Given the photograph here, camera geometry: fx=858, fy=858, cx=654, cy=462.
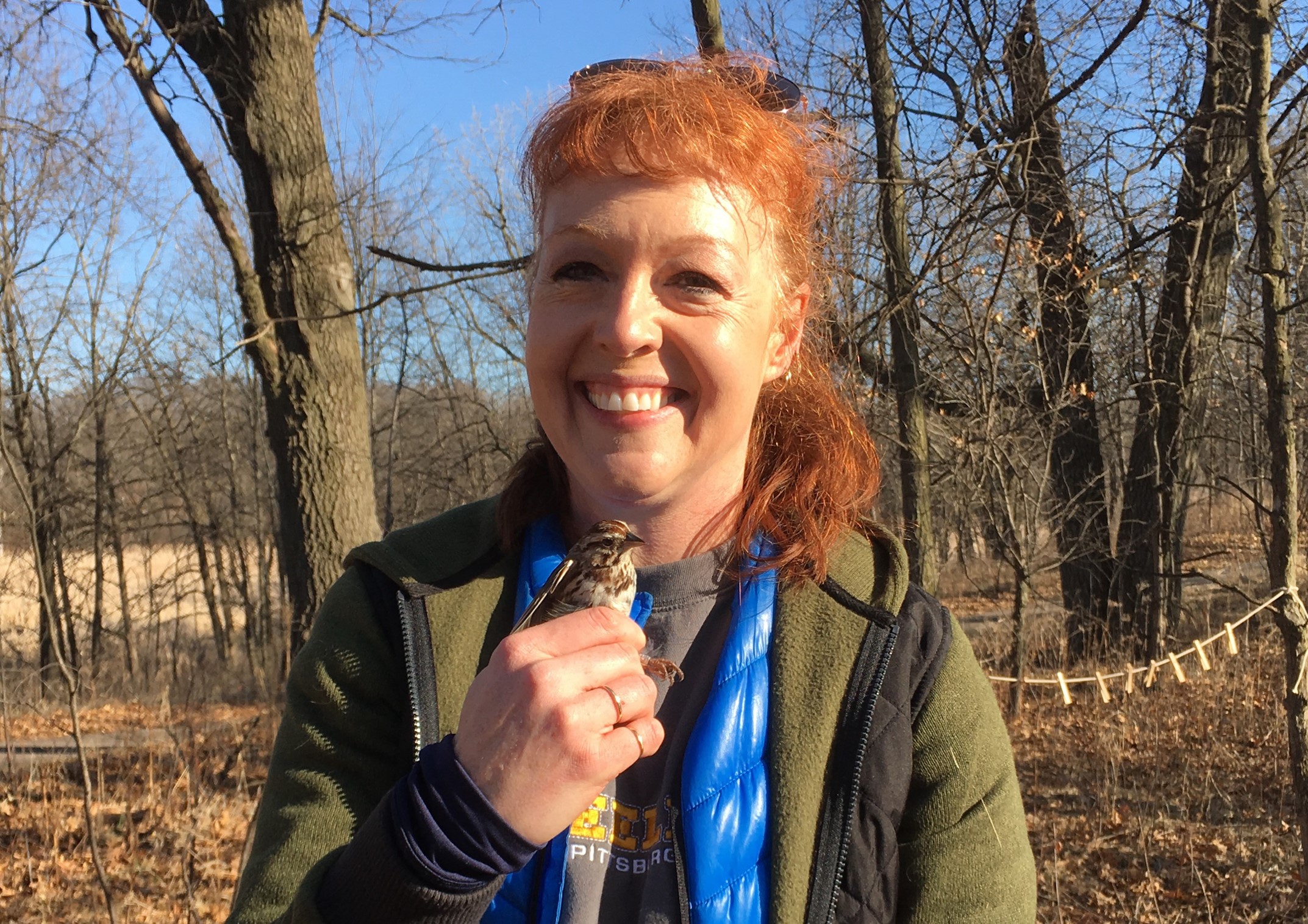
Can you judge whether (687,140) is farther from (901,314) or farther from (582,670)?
(901,314)

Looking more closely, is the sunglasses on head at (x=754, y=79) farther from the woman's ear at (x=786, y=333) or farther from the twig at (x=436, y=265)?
the twig at (x=436, y=265)

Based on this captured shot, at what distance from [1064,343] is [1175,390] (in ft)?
6.40

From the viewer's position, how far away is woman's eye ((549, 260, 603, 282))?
157 cm

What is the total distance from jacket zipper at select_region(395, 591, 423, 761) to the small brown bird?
19 cm

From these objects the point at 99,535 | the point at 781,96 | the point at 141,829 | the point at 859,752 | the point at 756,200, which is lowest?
the point at 141,829

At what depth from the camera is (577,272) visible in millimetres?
1582

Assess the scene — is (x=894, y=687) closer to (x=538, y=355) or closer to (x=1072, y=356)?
(x=538, y=355)

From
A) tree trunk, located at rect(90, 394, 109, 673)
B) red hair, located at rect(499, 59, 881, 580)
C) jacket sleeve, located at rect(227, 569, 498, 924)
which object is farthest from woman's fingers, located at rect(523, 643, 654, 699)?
tree trunk, located at rect(90, 394, 109, 673)

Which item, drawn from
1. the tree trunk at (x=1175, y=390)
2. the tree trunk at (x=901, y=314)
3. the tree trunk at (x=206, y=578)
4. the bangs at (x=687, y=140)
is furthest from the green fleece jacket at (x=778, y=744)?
the tree trunk at (x=206, y=578)

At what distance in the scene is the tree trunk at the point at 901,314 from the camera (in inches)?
295

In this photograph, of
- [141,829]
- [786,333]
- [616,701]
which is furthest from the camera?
[141,829]

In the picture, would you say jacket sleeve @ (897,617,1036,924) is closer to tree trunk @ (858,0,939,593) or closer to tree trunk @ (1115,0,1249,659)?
tree trunk @ (858,0,939,593)

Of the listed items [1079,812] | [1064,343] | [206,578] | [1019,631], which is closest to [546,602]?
[1079,812]

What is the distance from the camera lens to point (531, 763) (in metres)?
1.19
